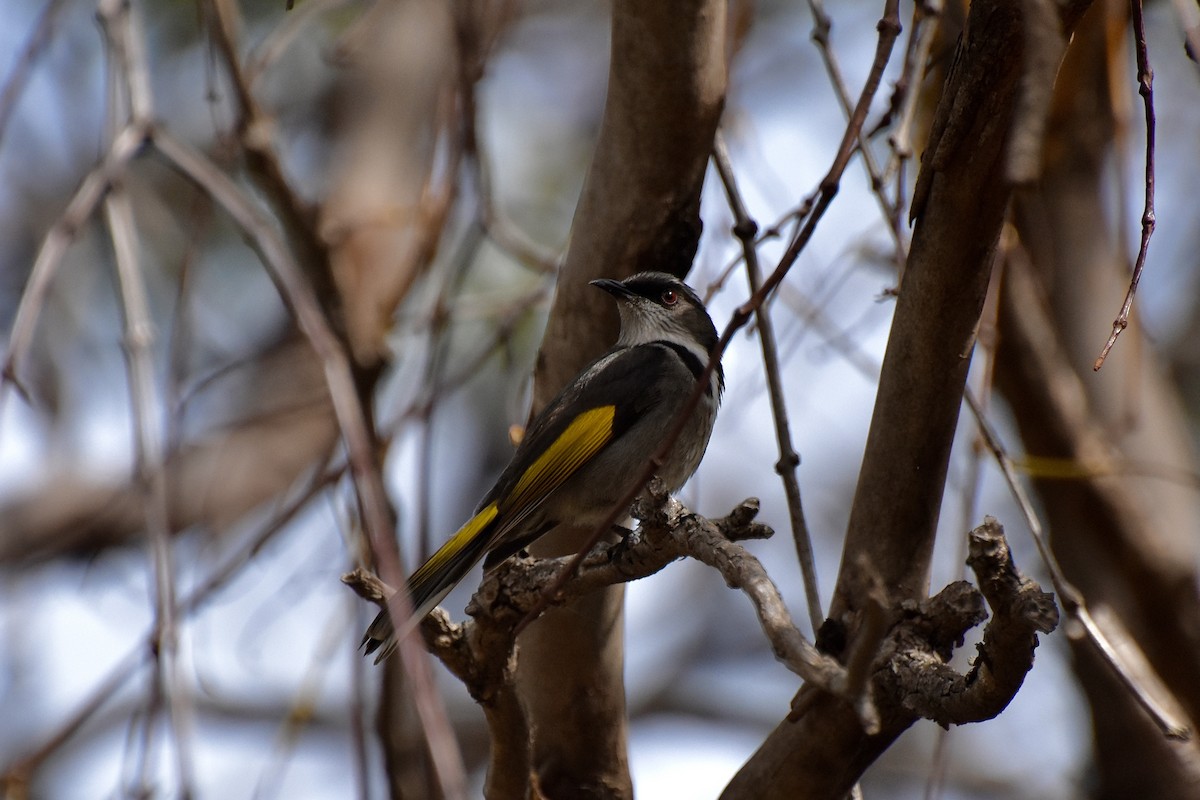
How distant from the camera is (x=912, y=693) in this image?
238 centimetres

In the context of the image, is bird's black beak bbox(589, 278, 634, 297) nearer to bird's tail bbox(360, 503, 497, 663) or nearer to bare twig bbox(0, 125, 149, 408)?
bird's tail bbox(360, 503, 497, 663)

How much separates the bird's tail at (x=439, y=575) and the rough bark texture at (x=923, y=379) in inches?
37.5

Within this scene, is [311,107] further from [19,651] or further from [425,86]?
[19,651]

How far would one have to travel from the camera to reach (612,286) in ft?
12.3

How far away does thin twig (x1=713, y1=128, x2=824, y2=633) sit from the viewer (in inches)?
124

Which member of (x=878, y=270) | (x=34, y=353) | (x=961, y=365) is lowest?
(x=961, y=365)

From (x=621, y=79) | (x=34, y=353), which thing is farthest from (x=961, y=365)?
(x=34, y=353)

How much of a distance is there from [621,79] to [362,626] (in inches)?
67.9

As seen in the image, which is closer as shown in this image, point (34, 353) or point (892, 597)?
point (892, 597)

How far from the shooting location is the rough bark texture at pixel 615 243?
11.1ft

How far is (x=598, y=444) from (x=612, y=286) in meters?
0.57

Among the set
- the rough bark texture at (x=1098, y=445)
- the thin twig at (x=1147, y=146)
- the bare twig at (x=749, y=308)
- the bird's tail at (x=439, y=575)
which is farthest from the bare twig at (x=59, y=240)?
the rough bark texture at (x=1098, y=445)

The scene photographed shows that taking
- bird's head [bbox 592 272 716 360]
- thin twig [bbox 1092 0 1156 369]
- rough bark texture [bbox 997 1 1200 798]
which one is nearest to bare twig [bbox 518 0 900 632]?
thin twig [bbox 1092 0 1156 369]

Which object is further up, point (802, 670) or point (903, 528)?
point (903, 528)
